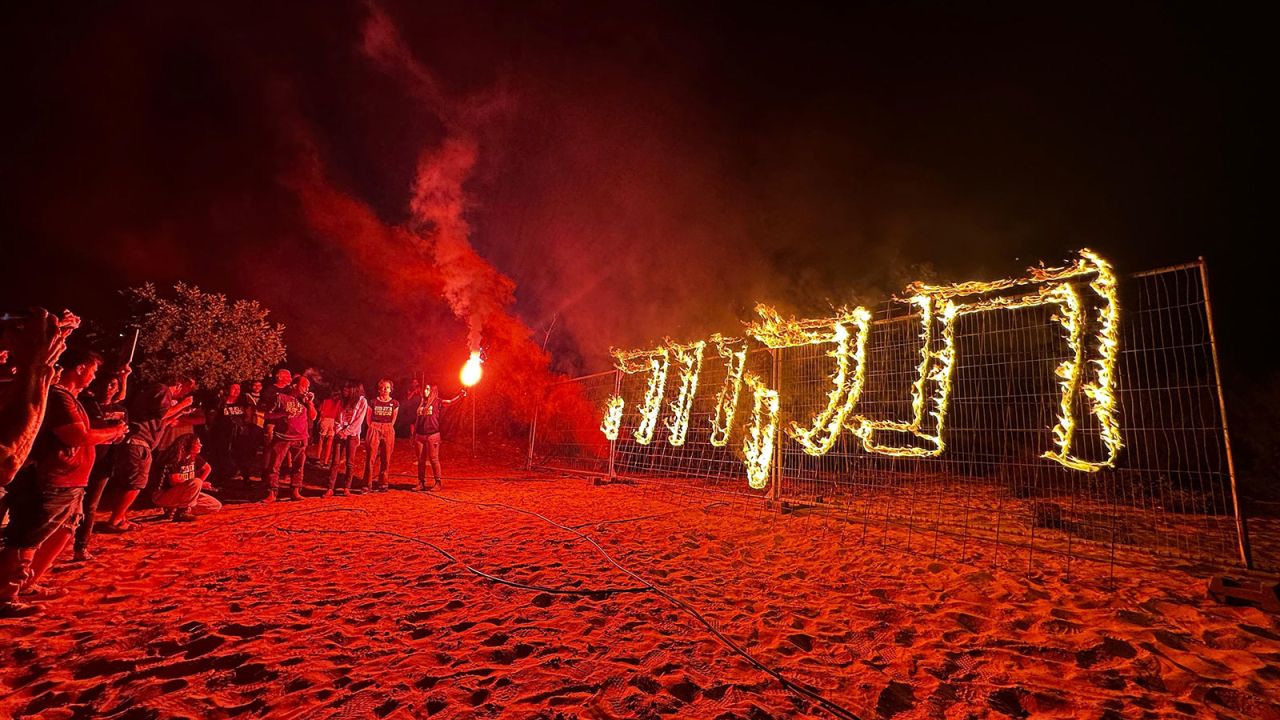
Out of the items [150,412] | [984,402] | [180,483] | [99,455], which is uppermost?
[984,402]

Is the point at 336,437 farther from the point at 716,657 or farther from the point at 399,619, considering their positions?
the point at 716,657

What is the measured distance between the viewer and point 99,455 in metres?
5.89

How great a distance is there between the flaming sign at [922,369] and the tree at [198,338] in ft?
44.0

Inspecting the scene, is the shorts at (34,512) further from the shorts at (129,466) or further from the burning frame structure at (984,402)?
the burning frame structure at (984,402)

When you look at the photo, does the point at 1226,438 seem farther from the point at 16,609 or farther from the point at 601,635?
the point at 16,609

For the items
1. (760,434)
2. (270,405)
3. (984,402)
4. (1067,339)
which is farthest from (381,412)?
(1067,339)

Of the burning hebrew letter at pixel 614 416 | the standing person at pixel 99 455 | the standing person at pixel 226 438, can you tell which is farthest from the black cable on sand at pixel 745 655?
the standing person at pixel 226 438

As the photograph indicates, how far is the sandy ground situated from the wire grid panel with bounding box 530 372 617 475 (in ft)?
22.4

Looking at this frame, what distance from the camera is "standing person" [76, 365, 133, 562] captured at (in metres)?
5.02

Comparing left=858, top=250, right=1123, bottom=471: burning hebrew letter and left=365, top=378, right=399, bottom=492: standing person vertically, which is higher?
left=858, top=250, right=1123, bottom=471: burning hebrew letter

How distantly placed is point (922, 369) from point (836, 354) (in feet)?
3.88

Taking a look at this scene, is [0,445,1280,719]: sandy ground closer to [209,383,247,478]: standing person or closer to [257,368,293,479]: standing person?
[257,368,293,479]: standing person

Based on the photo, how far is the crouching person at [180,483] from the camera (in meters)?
6.54

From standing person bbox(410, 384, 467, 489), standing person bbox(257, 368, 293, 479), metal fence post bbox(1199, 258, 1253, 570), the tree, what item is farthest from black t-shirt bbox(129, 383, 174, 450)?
metal fence post bbox(1199, 258, 1253, 570)
